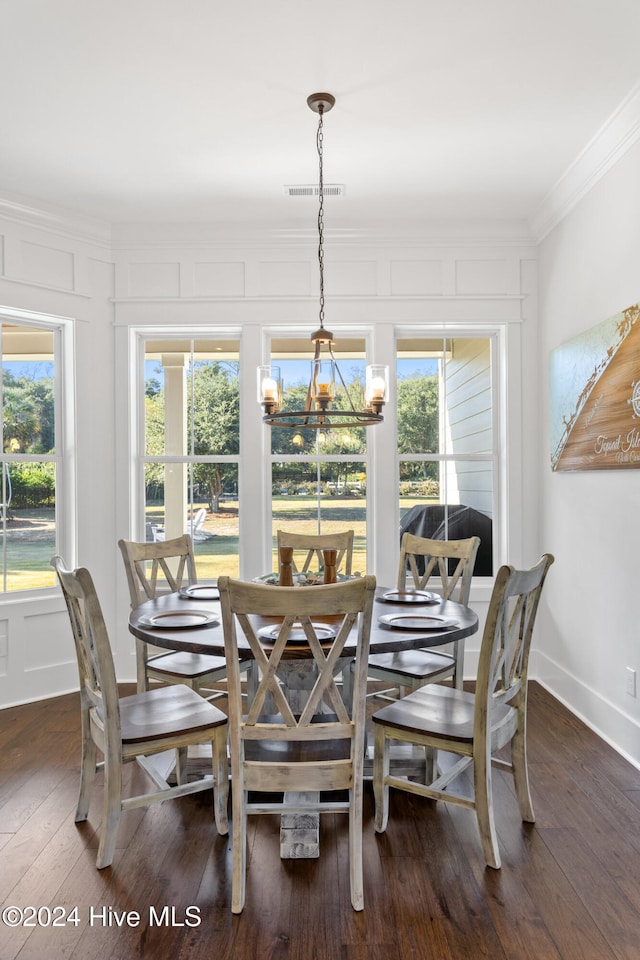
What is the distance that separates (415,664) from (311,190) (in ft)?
9.05

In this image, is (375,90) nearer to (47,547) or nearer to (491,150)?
(491,150)

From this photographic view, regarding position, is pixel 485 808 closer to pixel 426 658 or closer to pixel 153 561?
pixel 426 658

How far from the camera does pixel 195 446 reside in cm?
473

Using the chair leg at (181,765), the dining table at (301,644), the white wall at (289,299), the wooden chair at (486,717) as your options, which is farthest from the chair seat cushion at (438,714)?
the white wall at (289,299)

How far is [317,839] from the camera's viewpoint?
2402 mm

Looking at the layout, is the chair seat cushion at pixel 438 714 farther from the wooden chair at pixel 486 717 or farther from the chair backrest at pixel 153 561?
the chair backrest at pixel 153 561

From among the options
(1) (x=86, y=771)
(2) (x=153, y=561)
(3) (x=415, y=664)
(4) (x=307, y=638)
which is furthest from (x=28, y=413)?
(4) (x=307, y=638)

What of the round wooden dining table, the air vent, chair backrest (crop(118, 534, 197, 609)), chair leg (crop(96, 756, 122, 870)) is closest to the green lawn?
chair backrest (crop(118, 534, 197, 609))

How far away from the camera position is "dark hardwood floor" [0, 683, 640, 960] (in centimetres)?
192

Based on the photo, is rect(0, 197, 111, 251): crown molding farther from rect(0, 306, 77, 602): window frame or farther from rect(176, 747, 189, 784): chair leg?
rect(176, 747, 189, 784): chair leg

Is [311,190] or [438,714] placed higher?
[311,190]

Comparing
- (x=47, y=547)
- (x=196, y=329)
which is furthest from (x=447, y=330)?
(x=47, y=547)

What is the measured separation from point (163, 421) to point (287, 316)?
3.69ft

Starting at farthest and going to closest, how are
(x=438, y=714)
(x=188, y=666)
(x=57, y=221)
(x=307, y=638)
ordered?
(x=57, y=221) < (x=188, y=666) < (x=438, y=714) < (x=307, y=638)
